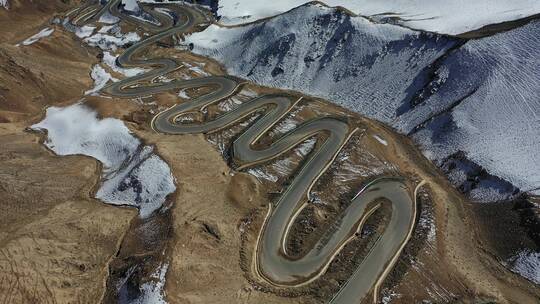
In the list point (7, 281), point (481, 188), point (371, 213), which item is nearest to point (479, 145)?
point (481, 188)

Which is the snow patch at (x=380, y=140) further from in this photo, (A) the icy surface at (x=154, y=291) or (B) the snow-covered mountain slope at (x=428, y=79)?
(A) the icy surface at (x=154, y=291)

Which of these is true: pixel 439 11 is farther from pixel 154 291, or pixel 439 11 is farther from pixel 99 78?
pixel 154 291

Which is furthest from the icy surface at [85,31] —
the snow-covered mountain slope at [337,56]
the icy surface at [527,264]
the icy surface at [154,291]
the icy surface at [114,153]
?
the icy surface at [527,264]

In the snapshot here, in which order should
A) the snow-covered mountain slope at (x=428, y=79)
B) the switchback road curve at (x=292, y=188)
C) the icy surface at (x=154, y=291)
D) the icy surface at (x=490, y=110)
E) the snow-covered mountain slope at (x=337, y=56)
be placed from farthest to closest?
the snow-covered mountain slope at (x=337, y=56) < the snow-covered mountain slope at (x=428, y=79) < the icy surface at (x=490, y=110) < the switchback road curve at (x=292, y=188) < the icy surface at (x=154, y=291)

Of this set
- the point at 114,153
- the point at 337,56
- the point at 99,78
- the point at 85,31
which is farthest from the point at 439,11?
the point at 85,31

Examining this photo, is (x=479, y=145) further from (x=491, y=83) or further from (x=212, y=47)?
(x=212, y=47)

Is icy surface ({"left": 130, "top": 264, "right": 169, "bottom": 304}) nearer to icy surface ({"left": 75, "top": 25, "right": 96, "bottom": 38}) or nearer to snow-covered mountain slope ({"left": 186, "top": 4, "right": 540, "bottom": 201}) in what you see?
snow-covered mountain slope ({"left": 186, "top": 4, "right": 540, "bottom": 201})
